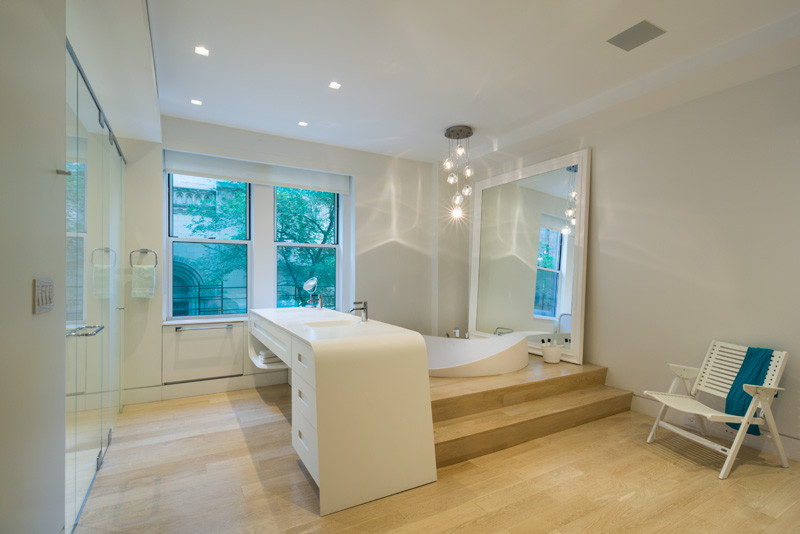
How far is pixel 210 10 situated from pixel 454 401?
2834 mm

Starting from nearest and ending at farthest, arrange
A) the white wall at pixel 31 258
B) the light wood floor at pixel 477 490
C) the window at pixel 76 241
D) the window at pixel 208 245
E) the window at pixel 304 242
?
1. the white wall at pixel 31 258
2. the window at pixel 76 241
3. the light wood floor at pixel 477 490
4. the window at pixel 208 245
5. the window at pixel 304 242

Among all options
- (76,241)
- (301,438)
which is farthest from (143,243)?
(301,438)

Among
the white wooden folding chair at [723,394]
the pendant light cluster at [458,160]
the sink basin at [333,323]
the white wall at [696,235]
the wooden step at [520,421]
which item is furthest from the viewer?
the pendant light cluster at [458,160]

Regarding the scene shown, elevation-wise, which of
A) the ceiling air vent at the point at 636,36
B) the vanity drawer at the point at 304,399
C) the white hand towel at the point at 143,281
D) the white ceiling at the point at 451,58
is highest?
the ceiling air vent at the point at 636,36

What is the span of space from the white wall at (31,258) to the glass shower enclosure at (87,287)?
26 cm

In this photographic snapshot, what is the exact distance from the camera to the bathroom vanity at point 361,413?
6.14 feet

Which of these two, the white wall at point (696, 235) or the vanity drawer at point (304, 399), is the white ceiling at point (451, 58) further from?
the vanity drawer at point (304, 399)

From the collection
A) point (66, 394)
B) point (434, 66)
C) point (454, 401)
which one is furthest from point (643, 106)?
point (66, 394)

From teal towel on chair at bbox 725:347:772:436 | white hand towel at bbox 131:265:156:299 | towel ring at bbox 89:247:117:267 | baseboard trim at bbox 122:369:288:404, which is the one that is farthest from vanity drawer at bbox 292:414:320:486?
teal towel on chair at bbox 725:347:772:436

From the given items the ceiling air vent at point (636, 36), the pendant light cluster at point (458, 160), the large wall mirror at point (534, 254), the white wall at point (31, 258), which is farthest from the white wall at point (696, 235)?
the white wall at point (31, 258)

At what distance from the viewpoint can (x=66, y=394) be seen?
1.52 meters

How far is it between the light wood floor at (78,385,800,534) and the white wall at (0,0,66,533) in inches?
27.5

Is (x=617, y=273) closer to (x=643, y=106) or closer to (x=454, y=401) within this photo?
(x=643, y=106)

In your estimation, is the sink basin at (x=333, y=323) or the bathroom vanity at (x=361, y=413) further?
the sink basin at (x=333, y=323)
